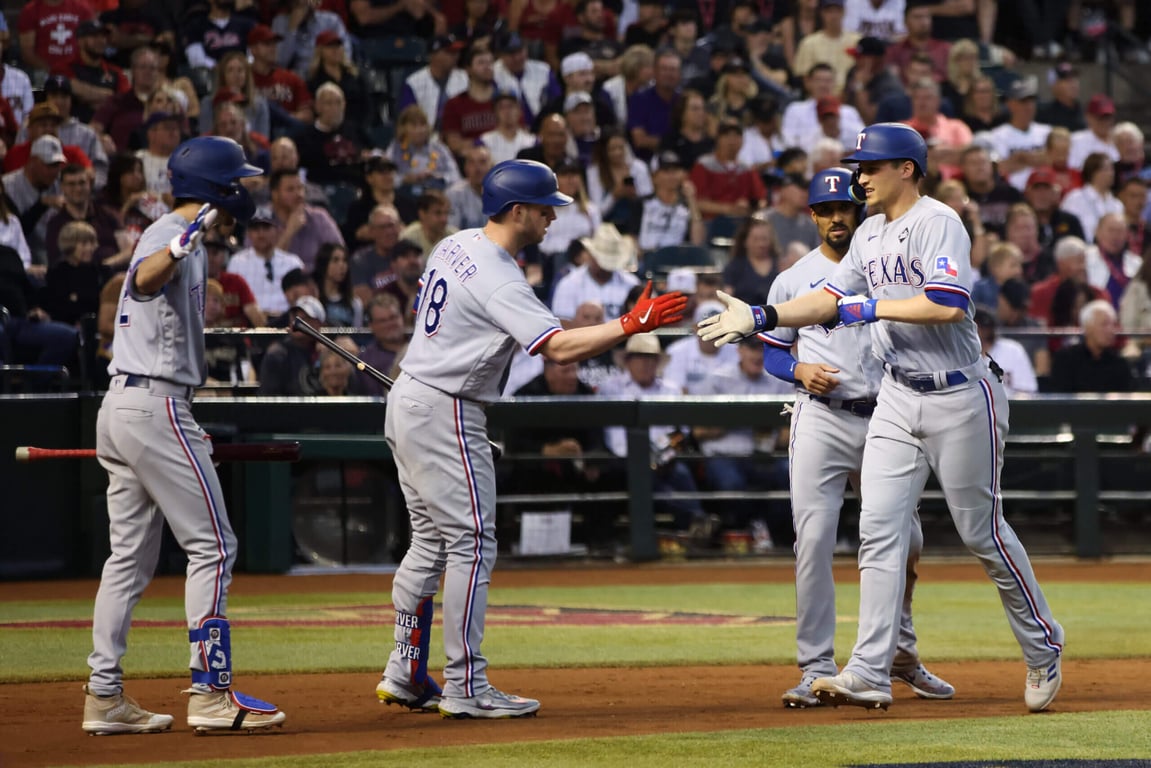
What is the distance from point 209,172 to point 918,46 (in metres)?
13.8

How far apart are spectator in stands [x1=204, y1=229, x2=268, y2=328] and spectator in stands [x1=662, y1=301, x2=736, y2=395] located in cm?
326

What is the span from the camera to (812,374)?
6.51m

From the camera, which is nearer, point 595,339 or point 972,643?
point 595,339

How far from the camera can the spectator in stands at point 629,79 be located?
1655cm

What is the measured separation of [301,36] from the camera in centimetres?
1600

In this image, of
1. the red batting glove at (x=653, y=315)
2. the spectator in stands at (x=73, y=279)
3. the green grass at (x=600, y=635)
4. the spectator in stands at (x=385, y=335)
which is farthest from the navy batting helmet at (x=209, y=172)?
the spectator in stands at (x=73, y=279)

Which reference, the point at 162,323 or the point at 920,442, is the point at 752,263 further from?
the point at 162,323

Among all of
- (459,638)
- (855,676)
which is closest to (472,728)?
(459,638)

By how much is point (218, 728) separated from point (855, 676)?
2299 mm

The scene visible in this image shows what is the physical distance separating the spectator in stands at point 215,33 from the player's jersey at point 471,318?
9.99 m

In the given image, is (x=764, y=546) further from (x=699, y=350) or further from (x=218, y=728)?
(x=218, y=728)

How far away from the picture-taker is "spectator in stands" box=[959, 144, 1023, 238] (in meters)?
16.1

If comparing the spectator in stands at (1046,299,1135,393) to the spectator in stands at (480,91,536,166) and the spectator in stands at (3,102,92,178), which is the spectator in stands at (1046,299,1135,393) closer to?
the spectator in stands at (480,91,536,166)

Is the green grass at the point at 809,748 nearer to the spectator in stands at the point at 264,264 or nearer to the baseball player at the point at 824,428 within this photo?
the baseball player at the point at 824,428
